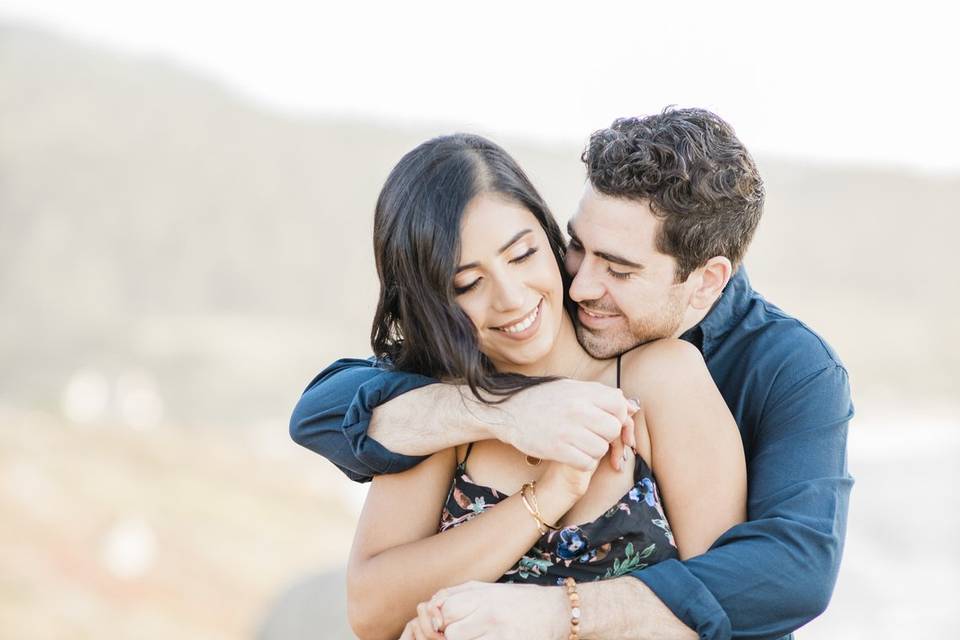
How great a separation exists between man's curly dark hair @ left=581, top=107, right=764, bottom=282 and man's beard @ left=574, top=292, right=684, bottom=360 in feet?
0.26

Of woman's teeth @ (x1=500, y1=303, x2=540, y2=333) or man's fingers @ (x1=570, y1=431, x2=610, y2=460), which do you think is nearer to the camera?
man's fingers @ (x1=570, y1=431, x2=610, y2=460)

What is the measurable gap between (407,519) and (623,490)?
48cm

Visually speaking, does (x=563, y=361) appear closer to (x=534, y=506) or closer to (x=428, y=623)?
(x=534, y=506)

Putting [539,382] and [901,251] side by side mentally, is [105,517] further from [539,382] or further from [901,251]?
[901,251]

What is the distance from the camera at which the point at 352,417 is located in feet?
8.21

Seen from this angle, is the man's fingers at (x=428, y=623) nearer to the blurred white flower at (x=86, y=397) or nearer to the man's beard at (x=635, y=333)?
the man's beard at (x=635, y=333)

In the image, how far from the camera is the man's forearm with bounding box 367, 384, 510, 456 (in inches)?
92.1

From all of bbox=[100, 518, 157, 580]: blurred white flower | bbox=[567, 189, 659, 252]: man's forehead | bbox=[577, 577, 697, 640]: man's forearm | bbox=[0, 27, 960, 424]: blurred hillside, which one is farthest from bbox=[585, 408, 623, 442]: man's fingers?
bbox=[0, 27, 960, 424]: blurred hillside

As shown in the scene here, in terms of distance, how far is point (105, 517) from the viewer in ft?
54.7

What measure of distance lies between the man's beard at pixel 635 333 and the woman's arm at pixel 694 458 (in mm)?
214

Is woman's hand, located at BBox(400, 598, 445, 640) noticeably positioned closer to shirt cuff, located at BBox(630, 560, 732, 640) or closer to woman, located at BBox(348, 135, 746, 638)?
woman, located at BBox(348, 135, 746, 638)

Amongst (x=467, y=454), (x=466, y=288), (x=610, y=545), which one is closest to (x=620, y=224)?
(x=466, y=288)

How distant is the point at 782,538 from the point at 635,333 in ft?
1.85

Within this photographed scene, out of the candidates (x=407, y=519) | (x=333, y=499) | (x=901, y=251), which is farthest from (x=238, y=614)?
(x=901, y=251)
